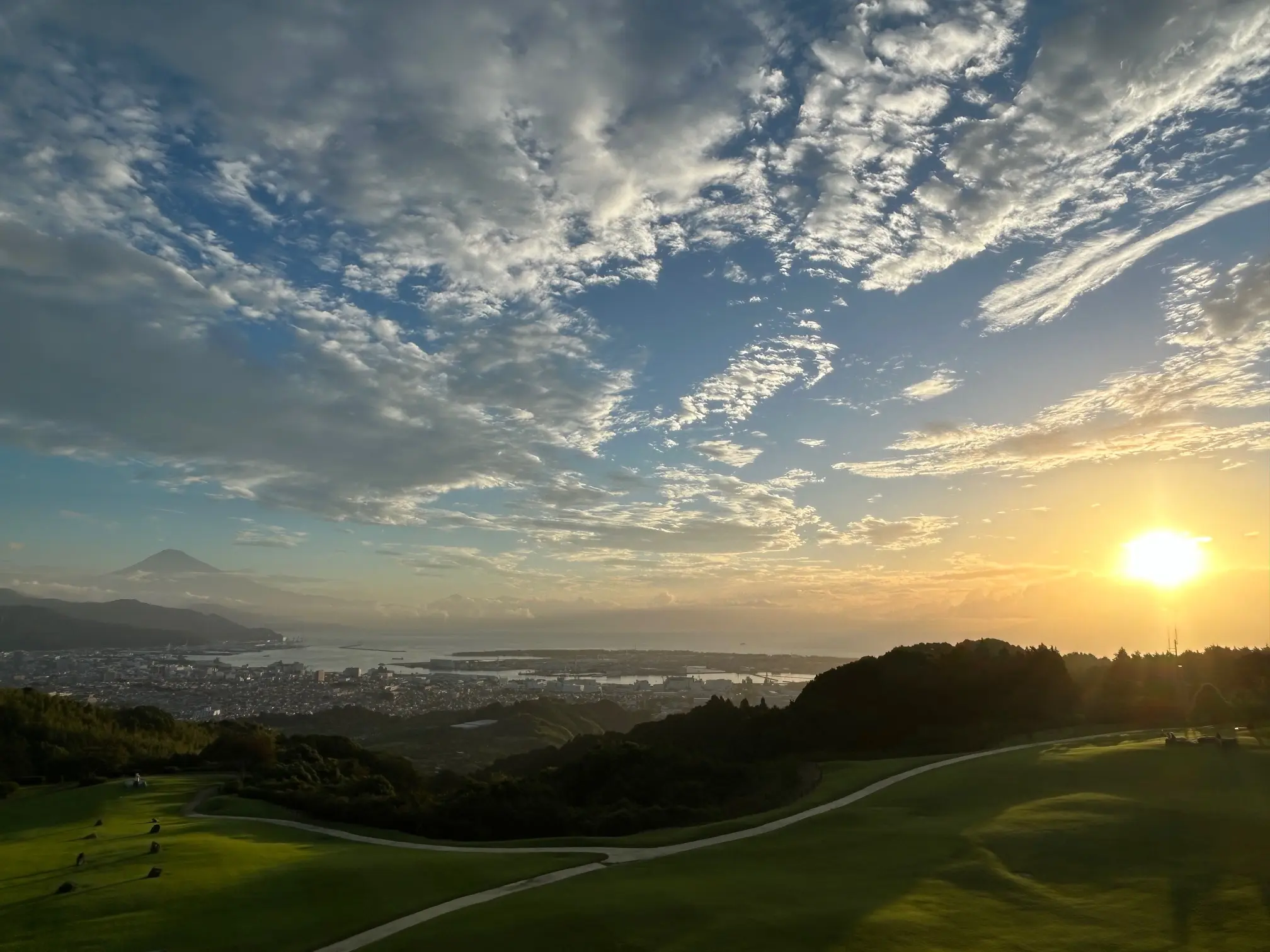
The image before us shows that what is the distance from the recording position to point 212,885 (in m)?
18.5

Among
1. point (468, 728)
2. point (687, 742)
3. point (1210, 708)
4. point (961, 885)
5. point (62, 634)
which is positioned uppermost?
point (1210, 708)

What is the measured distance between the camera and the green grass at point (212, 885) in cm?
1516

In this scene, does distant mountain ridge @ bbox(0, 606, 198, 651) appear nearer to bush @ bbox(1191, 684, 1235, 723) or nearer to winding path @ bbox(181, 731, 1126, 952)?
winding path @ bbox(181, 731, 1126, 952)

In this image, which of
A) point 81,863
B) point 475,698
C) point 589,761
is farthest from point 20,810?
point 475,698

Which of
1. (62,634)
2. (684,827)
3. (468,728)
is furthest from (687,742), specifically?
(62,634)

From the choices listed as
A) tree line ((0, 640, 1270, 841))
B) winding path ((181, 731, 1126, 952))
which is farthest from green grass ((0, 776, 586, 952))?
tree line ((0, 640, 1270, 841))

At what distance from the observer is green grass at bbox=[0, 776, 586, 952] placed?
1516cm

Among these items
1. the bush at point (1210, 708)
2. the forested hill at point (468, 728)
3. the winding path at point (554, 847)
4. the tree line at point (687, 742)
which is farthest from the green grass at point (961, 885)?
the forested hill at point (468, 728)

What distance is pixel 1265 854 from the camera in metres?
17.2

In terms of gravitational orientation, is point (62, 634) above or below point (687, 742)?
below

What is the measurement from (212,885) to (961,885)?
17193 mm

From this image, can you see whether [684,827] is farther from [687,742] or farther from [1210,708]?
[1210,708]

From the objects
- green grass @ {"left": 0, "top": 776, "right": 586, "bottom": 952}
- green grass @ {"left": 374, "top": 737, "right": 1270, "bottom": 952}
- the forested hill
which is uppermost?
green grass @ {"left": 374, "top": 737, "right": 1270, "bottom": 952}

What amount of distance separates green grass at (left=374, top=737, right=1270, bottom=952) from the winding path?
0.73 meters
